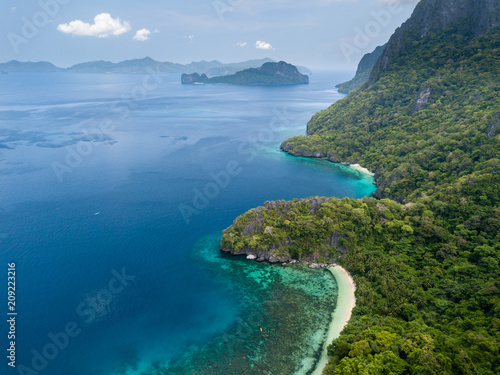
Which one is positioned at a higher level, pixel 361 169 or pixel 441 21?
pixel 441 21

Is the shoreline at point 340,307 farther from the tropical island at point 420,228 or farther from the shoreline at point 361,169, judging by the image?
the shoreline at point 361,169

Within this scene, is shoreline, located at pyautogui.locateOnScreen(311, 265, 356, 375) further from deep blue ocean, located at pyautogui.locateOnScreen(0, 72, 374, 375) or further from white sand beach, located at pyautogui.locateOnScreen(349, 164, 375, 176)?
white sand beach, located at pyautogui.locateOnScreen(349, 164, 375, 176)

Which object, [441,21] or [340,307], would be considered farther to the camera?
[441,21]

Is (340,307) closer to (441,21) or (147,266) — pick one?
(147,266)

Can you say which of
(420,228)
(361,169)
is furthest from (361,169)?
(420,228)

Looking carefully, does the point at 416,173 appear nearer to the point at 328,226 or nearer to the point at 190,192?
the point at 328,226

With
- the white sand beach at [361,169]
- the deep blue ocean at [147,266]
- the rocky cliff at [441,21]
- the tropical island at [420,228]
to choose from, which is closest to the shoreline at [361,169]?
the white sand beach at [361,169]

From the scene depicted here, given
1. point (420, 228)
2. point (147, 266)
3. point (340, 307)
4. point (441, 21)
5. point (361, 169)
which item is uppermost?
point (441, 21)

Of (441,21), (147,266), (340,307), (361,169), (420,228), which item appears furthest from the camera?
(441,21)
